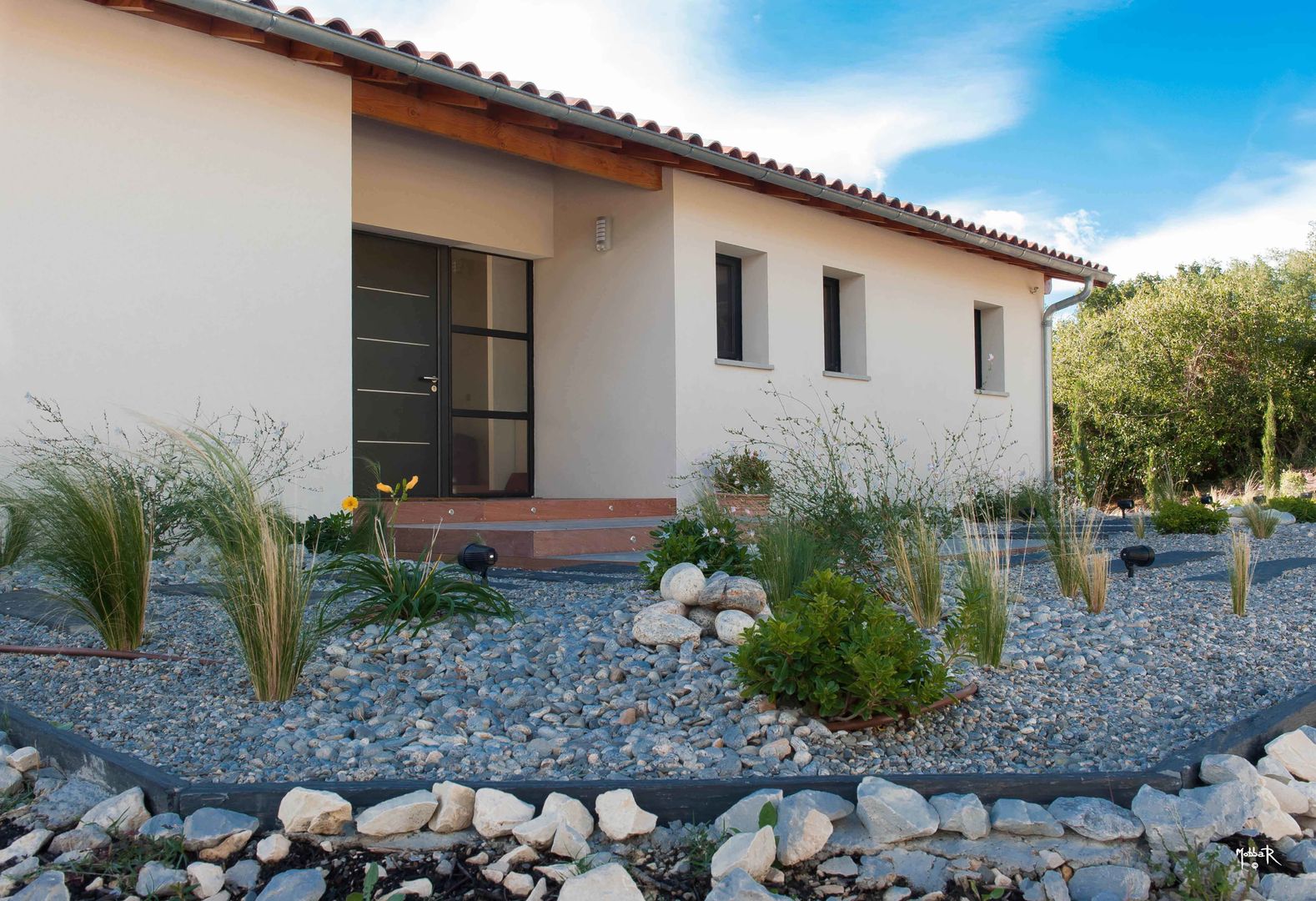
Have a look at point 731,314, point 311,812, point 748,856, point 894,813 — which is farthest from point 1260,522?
point 311,812

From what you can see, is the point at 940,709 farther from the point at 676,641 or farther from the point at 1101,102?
the point at 1101,102

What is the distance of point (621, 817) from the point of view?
2082 millimetres

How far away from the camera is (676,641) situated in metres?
3.33

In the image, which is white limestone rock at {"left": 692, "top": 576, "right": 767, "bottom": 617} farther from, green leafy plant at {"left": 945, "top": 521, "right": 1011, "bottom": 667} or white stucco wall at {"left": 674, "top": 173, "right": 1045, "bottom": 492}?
white stucco wall at {"left": 674, "top": 173, "right": 1045, "bottom": 492}

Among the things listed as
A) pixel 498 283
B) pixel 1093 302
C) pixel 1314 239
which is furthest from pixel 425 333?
pixel 1093 302

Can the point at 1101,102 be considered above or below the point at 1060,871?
above

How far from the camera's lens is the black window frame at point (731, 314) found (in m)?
8.62

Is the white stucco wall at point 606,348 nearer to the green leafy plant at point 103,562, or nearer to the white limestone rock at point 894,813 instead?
the green leafy plant at point 103,562

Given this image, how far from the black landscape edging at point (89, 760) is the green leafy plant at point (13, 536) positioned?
233 centimetres

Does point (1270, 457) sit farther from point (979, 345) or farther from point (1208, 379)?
point (979, 345)

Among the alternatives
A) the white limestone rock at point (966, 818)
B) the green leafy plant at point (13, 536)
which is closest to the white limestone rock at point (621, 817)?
the white limestone rock at point (966, 818)

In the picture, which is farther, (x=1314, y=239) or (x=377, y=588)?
(x=1314, y=239)

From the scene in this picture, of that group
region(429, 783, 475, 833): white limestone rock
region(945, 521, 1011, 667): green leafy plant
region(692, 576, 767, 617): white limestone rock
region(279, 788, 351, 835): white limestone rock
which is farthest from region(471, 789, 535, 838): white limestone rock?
region(692, 576, 767, 617): white limestone rock

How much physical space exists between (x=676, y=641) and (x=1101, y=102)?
14145 millimetres
